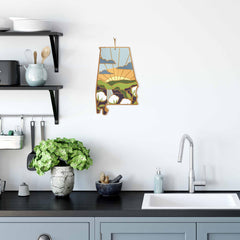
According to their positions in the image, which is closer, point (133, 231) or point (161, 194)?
point (133, 231)

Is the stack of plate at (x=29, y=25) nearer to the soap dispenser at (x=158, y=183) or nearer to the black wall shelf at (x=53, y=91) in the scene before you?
the black wall shelf at (x=53, y=91)

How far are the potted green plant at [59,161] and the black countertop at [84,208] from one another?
8cm

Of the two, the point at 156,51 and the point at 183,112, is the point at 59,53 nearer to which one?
the point at 156,51

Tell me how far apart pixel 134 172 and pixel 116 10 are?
40.9 inches

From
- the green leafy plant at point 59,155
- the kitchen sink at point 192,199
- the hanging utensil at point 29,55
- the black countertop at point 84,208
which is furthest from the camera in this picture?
the hanging utensil at point 29,55

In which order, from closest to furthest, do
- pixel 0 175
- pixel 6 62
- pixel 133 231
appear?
pixel 133 231, pixel 6 62, pixel 0 175

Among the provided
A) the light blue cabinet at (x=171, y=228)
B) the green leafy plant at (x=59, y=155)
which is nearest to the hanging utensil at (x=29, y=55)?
the green leafy plant at (x=59, y=155)

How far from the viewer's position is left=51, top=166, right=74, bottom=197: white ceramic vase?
2965mm

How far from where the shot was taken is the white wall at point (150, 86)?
3.14m

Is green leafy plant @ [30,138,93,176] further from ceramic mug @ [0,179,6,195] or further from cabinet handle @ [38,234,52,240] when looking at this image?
cabinet handle @ [38,234,52,240]

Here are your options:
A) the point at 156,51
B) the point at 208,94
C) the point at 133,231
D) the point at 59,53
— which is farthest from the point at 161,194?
the point at 59,53

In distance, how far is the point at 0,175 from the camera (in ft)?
10.6

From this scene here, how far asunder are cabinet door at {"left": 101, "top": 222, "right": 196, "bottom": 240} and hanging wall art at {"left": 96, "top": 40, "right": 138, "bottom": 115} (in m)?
0.83

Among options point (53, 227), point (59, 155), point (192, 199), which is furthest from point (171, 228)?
point (59, 155)
